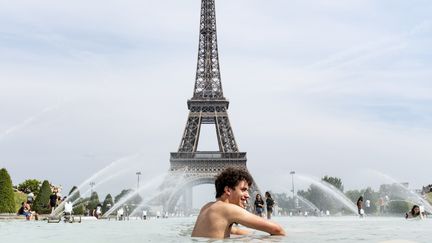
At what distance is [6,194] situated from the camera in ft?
177

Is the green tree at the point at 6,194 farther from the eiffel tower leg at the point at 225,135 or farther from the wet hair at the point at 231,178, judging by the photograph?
the wet hair at the point at 231,178

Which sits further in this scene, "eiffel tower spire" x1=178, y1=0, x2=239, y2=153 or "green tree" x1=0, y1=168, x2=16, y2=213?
"eiffel tower spire" x1=178, y1=0, x2=239, y2=153

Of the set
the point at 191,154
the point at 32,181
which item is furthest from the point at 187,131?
the point at 32,181

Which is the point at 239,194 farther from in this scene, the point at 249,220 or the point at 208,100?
the point at 208,100

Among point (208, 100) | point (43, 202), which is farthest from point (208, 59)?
point (43, 202)

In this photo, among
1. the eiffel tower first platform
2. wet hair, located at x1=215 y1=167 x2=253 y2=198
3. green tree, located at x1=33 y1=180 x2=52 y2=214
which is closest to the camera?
wet hair, located at x1=215 y1=167 x2=253 y2=198

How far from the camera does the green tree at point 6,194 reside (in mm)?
53531

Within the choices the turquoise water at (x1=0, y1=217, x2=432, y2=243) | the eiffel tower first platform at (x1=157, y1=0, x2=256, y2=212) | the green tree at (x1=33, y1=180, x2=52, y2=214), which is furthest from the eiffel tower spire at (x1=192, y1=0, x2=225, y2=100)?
the turquoise water at (x1=0, y1=217, x2=432, y2=243)

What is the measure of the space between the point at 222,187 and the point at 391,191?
335 feet

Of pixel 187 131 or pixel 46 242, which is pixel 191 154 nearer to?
pixel 187 131

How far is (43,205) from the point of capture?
2400 inches

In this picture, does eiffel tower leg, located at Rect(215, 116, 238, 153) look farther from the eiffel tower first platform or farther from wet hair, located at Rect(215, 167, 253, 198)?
wet hair, located at Rect(215, 167, 253, 198)

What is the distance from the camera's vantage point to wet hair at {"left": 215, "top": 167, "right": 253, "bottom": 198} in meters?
8.25

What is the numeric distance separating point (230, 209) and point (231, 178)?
515mm
